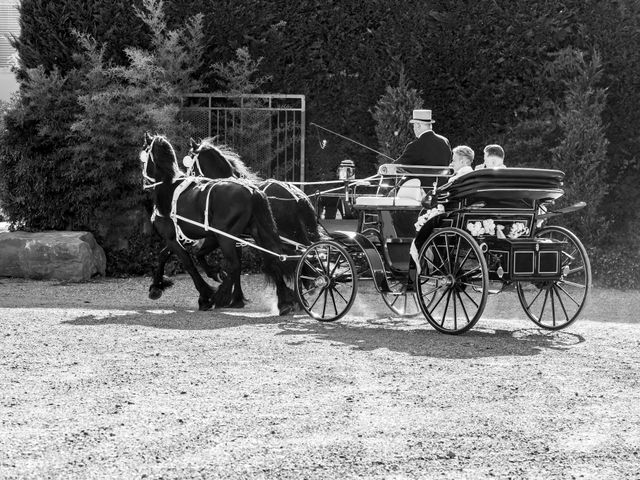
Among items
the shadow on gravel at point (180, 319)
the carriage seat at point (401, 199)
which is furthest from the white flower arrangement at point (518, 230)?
the shadow on gravel at point (180, 319)

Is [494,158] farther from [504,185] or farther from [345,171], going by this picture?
→ [345,171]

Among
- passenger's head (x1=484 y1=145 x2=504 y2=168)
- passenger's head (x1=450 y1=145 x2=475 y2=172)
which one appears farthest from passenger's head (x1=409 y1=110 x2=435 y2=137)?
passenger's head (x1=484 y1=145 x2=504 y2=168)

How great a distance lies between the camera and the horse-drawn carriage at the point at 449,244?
8836 mm

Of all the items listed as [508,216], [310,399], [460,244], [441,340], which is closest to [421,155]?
[508,216]

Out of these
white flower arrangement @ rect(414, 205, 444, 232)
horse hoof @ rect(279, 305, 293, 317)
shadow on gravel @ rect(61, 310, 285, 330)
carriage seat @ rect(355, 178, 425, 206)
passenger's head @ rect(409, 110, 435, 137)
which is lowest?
shadow on gravel @ rect(61, 310, 285, 330)

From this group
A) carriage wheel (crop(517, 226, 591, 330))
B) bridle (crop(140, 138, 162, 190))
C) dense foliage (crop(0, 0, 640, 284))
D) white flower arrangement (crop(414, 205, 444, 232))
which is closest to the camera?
carriage wheel (crop(517, 226, 591, 330))

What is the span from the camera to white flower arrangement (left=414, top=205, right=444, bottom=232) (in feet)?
30.2

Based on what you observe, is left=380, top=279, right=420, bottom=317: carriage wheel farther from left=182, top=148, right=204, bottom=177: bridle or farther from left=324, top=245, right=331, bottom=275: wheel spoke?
left=182, top=148, right=204, bottom=177: bridle

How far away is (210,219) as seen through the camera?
1087cm

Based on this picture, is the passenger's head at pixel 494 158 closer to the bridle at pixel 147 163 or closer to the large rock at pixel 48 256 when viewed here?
the bridle at pixel 147 163

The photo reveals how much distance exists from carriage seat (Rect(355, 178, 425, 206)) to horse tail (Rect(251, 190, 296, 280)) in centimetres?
106

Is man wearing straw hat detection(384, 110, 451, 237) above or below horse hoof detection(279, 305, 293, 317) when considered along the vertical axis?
above

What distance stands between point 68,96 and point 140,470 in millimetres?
10734

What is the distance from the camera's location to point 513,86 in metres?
14.8
